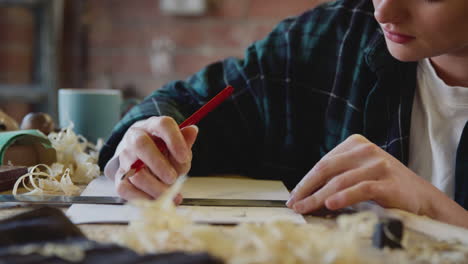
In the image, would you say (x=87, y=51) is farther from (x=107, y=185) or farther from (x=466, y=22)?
(x=466, y=22)

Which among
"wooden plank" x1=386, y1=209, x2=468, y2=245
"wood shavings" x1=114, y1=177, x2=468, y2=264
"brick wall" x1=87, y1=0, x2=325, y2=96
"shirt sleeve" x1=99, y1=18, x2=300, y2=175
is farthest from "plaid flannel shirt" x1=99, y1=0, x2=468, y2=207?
"brick wall" x1=87, y1=0, x2=325, y2=96

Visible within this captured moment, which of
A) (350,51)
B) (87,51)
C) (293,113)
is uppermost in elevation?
(350,51)

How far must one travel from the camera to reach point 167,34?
2326 millimetres

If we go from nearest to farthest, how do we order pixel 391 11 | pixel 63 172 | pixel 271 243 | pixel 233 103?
pixel 271 243 → pixel 391 11 → pixel 63 172 → pixel 233 103

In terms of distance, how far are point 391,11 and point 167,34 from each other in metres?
1.67

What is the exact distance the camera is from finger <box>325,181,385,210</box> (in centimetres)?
67

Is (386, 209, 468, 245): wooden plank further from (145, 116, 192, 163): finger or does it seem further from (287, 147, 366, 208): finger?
(145, 116, 192, 163): finger

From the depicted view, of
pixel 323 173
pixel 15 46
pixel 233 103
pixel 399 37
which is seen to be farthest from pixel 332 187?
pixel 15 46

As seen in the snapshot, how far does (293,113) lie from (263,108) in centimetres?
6

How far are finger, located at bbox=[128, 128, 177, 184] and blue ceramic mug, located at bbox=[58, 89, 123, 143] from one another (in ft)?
1.26

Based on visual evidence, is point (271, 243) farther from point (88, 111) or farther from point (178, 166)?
point (88, 111)

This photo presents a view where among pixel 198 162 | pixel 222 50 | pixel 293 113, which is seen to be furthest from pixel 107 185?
pixel 222 50

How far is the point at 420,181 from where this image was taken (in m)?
0.73

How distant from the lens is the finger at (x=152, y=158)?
28.9 inches
